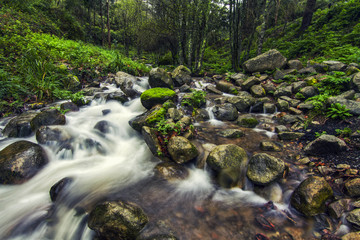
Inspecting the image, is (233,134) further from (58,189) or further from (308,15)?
→ (308,15)

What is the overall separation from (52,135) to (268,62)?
1103 centimetres

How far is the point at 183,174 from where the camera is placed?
4.14 meters

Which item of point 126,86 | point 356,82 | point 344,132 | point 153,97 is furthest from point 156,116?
point 356,82

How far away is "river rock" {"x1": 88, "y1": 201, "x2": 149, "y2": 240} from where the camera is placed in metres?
2.59

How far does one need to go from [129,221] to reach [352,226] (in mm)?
3556

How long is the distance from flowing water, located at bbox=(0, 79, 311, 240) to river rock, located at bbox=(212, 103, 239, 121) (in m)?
1.79

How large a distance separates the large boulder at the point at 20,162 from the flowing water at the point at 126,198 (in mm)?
155

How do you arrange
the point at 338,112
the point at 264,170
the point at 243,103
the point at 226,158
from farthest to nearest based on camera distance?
the point at 243,103, the point at 338,112, the point at 226,158, the point at 264,170

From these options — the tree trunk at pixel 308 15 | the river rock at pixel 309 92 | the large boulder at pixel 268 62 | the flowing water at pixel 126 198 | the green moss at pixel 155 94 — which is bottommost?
the flowing water at pixel 126 198

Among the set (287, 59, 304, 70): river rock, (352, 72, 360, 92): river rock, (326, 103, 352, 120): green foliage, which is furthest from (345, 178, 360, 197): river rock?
(287, 59, 304, 70): river rock

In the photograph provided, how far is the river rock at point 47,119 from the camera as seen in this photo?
504 centimetres

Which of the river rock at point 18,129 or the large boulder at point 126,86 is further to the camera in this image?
the large boulder at point 126,86

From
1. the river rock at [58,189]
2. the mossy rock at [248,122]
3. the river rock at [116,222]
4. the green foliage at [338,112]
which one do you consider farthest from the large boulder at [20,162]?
the green foliage at [338,112]

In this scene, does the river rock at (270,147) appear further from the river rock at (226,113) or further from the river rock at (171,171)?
the river rock at (171,171)
